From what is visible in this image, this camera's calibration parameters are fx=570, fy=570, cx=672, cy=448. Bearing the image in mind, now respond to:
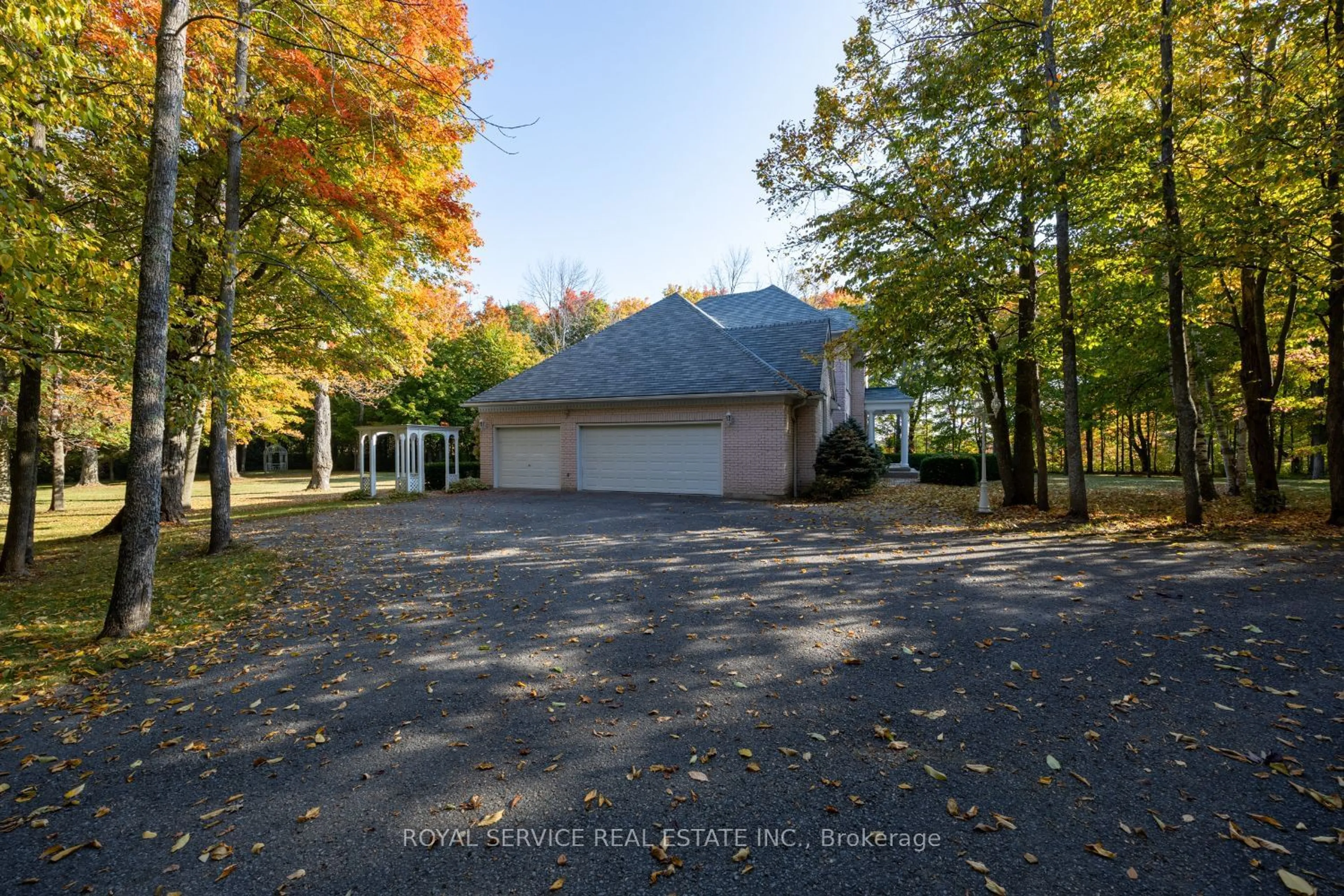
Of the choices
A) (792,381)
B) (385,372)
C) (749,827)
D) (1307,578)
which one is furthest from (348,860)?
(792,381)

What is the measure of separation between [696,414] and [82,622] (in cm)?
1122

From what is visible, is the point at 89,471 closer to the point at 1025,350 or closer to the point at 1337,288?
the point at 1025,350

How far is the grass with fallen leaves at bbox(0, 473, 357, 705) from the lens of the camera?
425cm

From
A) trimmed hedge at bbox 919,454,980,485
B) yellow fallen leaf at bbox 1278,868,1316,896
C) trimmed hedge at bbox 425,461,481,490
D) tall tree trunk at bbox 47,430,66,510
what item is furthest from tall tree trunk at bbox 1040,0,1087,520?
tall tree trunk at bbox 47,430,66,510

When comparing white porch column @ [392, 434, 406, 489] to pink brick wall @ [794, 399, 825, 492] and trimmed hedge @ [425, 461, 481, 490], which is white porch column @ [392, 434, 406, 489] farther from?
pink brick wall @ [794, 399, 825, 492]

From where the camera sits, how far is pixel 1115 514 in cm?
1047

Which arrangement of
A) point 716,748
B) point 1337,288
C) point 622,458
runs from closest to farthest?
1. point 716,748
2. point 1337,288
3. point 622,458

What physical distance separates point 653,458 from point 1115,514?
9.83 metres

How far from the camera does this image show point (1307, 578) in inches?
228

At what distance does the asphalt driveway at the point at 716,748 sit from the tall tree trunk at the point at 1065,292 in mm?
4107

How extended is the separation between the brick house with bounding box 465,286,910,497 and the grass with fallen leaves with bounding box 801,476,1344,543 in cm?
213

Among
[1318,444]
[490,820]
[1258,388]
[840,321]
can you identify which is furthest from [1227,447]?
[490,820]

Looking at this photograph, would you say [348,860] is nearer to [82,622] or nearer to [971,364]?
[82,622]

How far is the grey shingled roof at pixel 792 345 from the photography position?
15.1 metres
